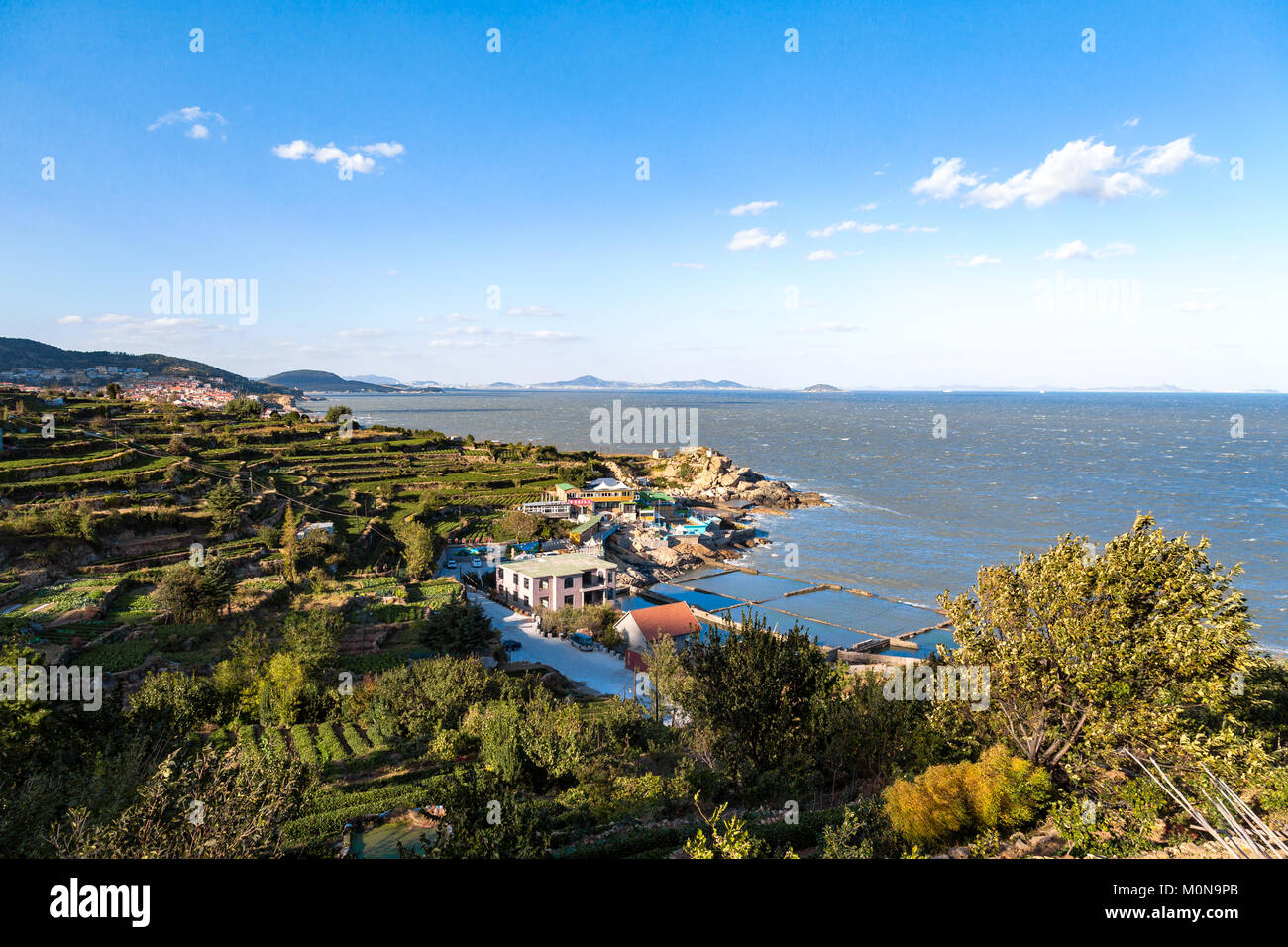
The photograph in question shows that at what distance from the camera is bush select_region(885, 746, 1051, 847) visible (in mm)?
10000

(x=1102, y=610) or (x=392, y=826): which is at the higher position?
(x=1102, y=610)

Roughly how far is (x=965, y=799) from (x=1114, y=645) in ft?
11.9

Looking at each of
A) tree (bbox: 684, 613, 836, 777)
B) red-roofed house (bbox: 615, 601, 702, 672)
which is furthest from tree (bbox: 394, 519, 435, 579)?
tree (bbox: 684, 613, 836, 777)

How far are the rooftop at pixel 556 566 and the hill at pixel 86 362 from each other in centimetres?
11314

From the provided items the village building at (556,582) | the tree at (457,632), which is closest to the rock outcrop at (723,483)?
the village building at (556,582)

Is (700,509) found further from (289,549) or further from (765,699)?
(765,699)

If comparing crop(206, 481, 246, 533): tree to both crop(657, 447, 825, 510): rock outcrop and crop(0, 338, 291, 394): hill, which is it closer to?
crop(657, 447, 825, 510): rock outcrop

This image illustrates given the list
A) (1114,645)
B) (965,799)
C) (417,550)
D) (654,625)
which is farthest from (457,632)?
(1114,645)

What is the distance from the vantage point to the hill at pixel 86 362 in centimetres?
11584

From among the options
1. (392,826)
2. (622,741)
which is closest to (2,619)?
(392,826)

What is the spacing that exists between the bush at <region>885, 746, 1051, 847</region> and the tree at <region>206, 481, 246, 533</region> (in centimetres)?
4429
